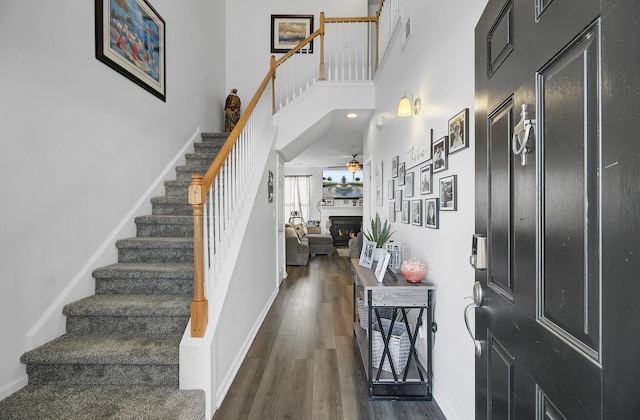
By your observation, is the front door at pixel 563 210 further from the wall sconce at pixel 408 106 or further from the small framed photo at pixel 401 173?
the small framed photo at pixel 401 173

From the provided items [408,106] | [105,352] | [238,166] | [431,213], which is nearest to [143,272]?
[105,352]

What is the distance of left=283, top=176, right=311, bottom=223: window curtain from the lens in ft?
35.7

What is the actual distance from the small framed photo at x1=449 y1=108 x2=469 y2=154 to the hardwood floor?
1.63 meters

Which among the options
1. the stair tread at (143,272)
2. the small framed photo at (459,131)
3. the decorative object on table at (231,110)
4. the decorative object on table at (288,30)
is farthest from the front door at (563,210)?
the decorative object on table at (288,30)

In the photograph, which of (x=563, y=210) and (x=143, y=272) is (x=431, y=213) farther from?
(x=143, y=272)

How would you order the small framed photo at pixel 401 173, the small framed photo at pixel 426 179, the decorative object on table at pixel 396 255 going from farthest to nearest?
the small framed photo at pixel 401 173, the decorative object on table at pixel 396 255, the small framed photo at pixel 426 179

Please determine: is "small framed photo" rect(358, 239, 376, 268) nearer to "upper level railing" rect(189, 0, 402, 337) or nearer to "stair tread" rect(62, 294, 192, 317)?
"upper level railing" rect(189, 0, 402, 337)

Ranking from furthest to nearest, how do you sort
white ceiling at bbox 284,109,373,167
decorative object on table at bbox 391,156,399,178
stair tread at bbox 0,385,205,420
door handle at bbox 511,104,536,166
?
white ceiling at bbox 284,109,373,167, decorative object on table at bbox 391,156,399,178, stair tread at bbox 0,385,205,420, door handle at bbox 511,104,536,166

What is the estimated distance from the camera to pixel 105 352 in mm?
1861

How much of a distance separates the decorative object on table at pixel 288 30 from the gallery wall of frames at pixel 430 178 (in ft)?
12.6

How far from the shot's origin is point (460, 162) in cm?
174

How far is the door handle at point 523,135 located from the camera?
2.41 feet

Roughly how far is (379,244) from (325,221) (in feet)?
25.6

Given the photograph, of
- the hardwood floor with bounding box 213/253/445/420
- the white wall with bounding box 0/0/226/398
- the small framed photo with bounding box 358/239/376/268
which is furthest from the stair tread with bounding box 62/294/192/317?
the small framed photo with bounding box 358/239/376/268
